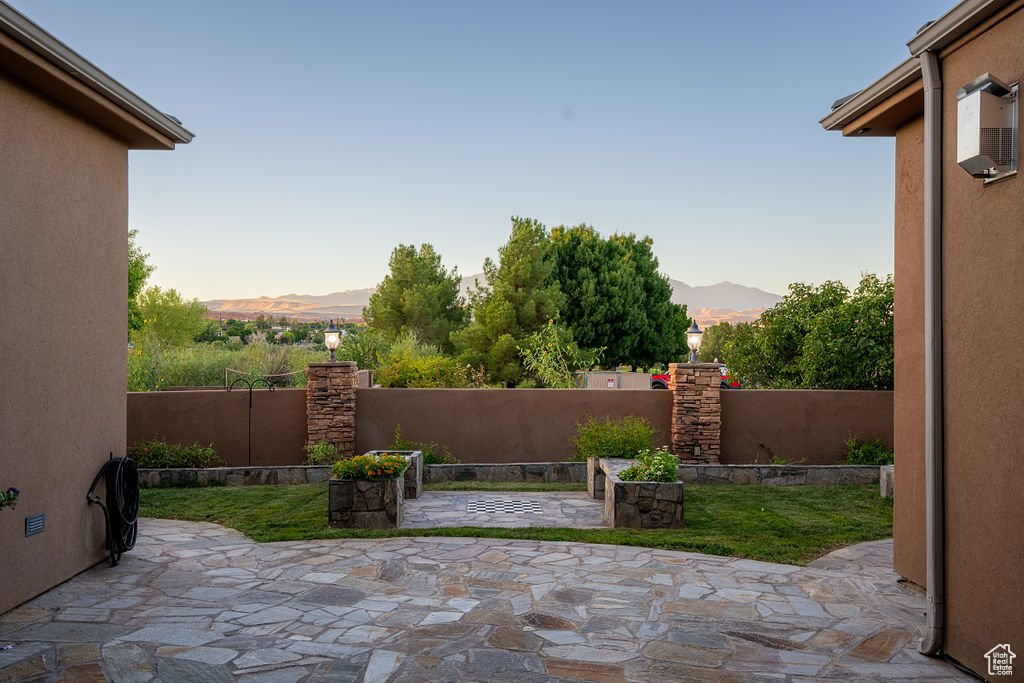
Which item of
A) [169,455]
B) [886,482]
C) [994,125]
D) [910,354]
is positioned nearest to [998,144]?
[994,125]

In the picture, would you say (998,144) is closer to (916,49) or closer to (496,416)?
(916,49)

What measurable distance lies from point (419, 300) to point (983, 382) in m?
29.1

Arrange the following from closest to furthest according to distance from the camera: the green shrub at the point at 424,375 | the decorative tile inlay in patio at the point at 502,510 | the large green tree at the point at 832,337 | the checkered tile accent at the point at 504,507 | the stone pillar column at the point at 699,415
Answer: the decorative tile inlay in patio at the point at 502,510, the checkered tile accent at the point at 504,507, the stone pillar column at the point at 699,415, the large green tree at the point at 832,337, the green shrub at the point at 424,375

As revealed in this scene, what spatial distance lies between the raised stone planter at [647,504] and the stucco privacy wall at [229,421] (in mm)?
5966

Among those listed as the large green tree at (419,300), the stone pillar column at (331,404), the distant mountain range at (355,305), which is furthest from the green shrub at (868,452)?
the large green tree at (419,300)

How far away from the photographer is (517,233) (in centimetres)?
Answer: 2545

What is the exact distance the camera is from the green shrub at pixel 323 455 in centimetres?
1080

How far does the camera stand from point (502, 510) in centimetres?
832

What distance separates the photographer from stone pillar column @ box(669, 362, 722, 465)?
1126 centimetres

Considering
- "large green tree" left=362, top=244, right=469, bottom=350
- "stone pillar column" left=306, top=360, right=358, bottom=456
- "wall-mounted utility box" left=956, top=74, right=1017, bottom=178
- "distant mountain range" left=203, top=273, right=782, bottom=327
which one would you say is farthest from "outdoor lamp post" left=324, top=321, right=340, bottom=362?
→ "large green tree" left=362, top=244, right=469, bottom=350

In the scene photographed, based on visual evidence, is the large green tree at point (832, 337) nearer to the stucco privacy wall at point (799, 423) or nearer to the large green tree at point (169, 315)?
the stucco privacy wall at point (799, 423)

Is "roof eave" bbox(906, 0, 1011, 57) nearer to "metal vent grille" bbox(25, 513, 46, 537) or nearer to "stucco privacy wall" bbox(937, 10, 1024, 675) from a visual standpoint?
"stucco privacy wall" bbox(937, 10, 1024, 675)

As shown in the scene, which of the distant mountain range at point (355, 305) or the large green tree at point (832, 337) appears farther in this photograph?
the distant mountain range at point (355, 305)

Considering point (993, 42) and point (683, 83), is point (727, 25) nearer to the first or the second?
point (683, 83)
